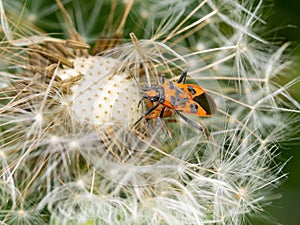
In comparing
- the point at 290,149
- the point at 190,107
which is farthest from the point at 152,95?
the point at 290,149

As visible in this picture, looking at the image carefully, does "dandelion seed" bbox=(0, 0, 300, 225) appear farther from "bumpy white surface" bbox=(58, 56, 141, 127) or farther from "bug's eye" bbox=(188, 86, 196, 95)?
"bug's eye" bbox=(188, 86, 196, 95)

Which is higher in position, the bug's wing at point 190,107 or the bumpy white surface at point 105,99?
the bumpy white surface at point 105,99

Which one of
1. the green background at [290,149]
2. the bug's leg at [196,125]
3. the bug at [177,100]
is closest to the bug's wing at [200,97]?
the bug at [177,100]

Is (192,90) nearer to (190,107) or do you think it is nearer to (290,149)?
(190,107)

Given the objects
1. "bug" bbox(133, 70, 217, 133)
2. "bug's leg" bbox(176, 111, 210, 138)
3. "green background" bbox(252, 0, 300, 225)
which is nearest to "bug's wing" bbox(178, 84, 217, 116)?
"bug" bbox(133, 70, 217, 133)

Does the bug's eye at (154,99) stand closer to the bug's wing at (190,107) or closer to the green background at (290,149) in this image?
the bug's wing at (190,107)

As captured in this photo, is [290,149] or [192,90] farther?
[290,149]
